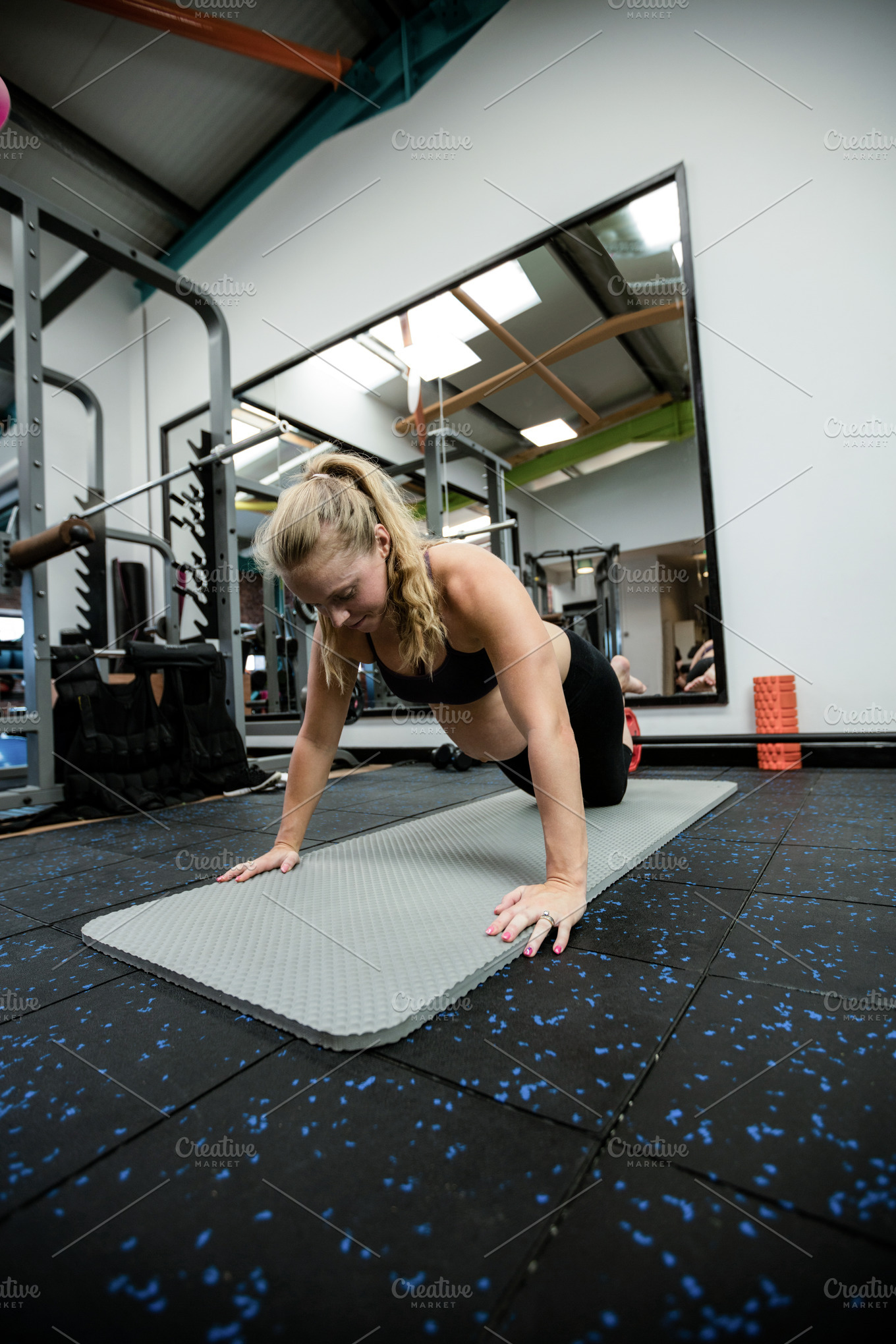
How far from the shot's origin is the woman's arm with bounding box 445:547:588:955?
95cm

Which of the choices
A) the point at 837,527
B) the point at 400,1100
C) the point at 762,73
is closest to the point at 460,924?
the point at 400,1100

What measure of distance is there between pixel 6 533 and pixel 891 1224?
2.90m

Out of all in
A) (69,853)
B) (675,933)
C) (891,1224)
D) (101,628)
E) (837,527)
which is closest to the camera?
(891,1224)

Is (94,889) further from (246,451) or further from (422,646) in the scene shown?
(246,451)

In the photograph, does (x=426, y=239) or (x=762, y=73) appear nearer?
(x=762, y=73)

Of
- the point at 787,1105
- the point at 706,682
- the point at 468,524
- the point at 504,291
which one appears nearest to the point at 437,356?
the point at 504,291

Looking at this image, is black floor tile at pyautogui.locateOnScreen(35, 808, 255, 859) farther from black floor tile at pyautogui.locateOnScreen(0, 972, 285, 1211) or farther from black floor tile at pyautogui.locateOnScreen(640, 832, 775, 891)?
black floor tile at pyautogui.locateOnScreen(640, 832, 775, 891)

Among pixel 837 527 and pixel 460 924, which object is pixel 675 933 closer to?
pixel 460 924

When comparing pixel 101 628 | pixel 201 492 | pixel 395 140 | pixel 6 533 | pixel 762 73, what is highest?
pixel 395 140

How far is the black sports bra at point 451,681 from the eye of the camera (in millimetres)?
1316

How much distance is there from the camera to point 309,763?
1.30 metres

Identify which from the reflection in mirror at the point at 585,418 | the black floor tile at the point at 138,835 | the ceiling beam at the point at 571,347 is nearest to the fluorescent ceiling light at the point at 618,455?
the reflection in mirror at the point at 585,418

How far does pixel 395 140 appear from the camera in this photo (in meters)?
Result: 4.00

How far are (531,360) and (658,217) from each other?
860mm
